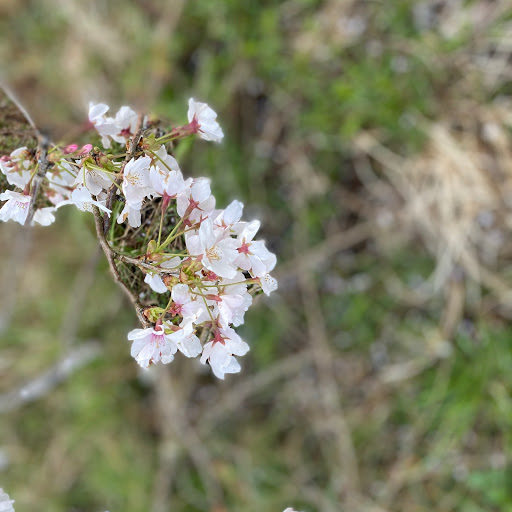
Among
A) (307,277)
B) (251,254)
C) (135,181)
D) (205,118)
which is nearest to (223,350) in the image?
(251,254)

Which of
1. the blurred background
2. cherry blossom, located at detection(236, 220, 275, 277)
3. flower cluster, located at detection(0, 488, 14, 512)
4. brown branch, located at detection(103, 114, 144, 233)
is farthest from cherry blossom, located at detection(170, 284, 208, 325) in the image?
the blurred background

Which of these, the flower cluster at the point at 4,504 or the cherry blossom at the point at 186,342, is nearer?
the cherry blossom at the point at 186,342

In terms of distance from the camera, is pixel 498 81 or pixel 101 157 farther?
pixel 498 81

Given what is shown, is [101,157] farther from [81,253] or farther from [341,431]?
[341,431]

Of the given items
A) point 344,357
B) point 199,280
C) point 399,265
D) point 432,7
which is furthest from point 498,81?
point 199,280

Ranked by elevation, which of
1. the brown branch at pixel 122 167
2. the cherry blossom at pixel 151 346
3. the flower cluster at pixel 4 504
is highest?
the brown branch at pixel 122 167

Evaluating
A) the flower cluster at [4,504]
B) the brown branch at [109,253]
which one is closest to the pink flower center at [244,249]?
the brown branch at [109,253]

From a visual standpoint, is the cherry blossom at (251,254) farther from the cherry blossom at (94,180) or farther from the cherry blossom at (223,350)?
the cherry blossom at (94,180)
